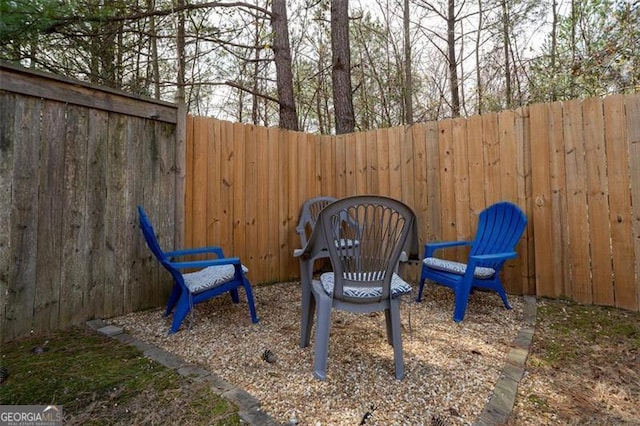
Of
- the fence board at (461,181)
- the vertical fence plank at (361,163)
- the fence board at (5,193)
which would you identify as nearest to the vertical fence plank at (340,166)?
the vertical fence plank at (361,163)

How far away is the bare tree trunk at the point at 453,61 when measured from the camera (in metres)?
6.38

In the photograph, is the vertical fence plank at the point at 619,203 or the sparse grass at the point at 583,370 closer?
the sparse grass at the point at 583,370

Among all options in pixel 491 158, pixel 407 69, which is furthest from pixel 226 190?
pixel 407 69

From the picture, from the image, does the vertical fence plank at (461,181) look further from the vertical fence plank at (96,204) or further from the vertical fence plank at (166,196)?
the vertical fence plank at (96,204)

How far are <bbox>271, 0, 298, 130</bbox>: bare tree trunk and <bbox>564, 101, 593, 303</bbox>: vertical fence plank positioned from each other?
330cm

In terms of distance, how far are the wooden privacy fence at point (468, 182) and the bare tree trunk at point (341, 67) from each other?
2.64ft

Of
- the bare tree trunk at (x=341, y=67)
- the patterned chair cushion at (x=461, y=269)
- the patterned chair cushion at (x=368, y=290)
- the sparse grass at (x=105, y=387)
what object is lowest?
the sparse grass at (x=105, y=387)

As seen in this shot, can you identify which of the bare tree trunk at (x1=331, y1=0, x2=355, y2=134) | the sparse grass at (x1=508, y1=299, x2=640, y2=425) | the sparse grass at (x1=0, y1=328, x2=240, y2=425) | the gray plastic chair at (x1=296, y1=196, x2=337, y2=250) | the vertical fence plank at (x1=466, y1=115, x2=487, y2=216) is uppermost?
the bare tree trunk at (x1=331, y1=0, x2=355, y2=134)

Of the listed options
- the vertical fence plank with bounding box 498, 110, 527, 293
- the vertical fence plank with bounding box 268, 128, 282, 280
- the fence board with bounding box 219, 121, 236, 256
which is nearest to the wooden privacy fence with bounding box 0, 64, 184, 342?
the fence board with bounding box 219, 121, 236, 256

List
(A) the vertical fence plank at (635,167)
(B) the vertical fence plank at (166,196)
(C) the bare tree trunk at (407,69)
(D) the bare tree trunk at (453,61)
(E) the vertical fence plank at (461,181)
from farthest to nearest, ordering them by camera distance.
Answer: (C) the bare tree trunk at (407,69) → (D) the bare tree trunk at (453,61) → (E) the vertical fence plank at (461,181) → (B) the vertical fence plank at (166,196) → (A) the vertical fence plank at (635,167)

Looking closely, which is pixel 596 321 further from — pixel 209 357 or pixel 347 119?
pixel 347 119

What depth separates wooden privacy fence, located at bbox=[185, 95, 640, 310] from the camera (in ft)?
8.30

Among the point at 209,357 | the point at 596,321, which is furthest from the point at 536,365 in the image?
the point at 209,357

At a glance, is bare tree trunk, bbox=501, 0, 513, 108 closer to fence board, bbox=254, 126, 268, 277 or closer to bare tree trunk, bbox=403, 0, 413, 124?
bare tree trunk, bbox=403, 0, 413, 124
